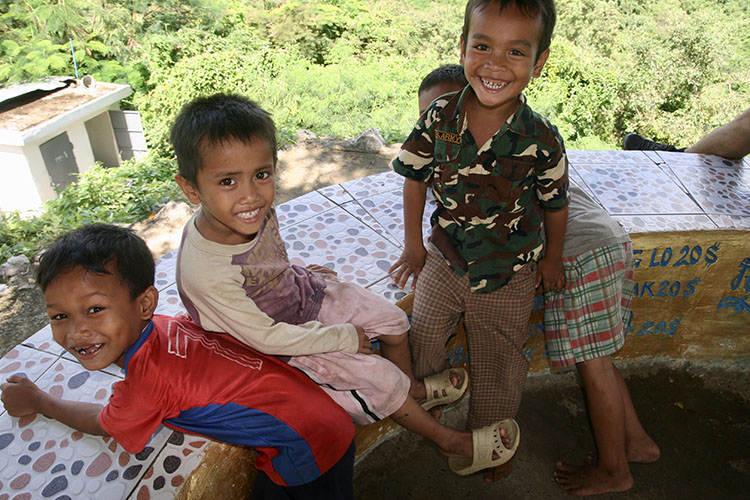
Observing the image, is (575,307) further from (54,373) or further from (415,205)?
(54,373)

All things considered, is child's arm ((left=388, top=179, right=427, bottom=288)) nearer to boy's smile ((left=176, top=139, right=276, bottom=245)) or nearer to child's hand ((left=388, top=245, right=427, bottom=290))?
child's hand ((left=388, top=245, right=427, bottom=290))

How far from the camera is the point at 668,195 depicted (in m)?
2.52

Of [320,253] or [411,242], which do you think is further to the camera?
[320,253]

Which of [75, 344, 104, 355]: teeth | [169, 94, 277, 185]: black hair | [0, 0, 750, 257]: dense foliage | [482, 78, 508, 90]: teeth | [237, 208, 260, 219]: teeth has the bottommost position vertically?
[0, 0, 750, 257]: dense foliage

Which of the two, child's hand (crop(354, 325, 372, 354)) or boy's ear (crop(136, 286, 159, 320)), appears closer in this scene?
boy's ear (crop(136, 286, 159, 320))

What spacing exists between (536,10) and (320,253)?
117 cm

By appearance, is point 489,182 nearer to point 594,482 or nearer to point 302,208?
point 302,208

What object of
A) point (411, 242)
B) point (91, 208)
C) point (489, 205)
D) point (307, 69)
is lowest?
point (307, 69)

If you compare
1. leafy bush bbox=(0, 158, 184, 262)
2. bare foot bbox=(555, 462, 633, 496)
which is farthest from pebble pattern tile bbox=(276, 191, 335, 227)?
leafy bush bbox=(0, 158, 184, 262)

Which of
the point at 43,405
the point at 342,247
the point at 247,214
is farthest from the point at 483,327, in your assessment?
the point at 43,405

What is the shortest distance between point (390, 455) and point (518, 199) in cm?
114

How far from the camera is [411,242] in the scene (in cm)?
198

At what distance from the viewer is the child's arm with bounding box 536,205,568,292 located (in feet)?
5.64

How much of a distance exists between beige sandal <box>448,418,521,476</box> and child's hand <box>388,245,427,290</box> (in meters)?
0.57
